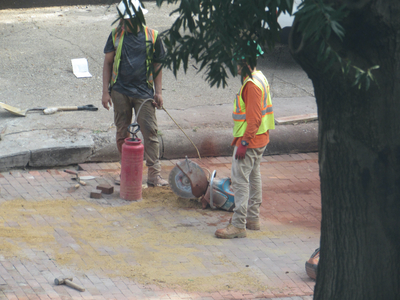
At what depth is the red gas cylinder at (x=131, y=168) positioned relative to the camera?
22.2ft

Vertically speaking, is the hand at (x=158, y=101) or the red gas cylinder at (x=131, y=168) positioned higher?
the hand at (x=158, y=101)

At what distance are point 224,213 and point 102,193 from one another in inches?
58.1

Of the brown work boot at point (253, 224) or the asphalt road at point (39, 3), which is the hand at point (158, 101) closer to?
the brown work boot at point (253, 224)

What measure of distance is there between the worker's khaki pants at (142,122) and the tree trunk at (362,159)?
362 cm

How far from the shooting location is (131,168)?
6781mm

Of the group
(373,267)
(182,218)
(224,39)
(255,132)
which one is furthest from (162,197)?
(224,39)

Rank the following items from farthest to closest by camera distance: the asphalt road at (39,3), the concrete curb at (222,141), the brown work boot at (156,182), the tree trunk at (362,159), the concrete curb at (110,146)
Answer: the asphalt road at (39,3)
the concrete curb at (222,141)
the concrete curb at (110,146)
the brown work boot at (156,182)
the tree trunk at (362,159)

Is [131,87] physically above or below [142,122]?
above

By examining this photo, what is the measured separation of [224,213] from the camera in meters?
Result: 6.76

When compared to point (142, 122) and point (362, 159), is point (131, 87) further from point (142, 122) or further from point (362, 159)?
point (362, 159)

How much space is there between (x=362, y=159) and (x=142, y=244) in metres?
2.86

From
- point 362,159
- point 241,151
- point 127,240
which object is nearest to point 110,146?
point 127,240

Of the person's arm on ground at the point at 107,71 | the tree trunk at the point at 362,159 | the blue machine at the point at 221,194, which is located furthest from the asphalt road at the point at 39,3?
the tree trunk at the point at 362,159

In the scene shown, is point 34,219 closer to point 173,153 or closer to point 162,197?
point 162,197
